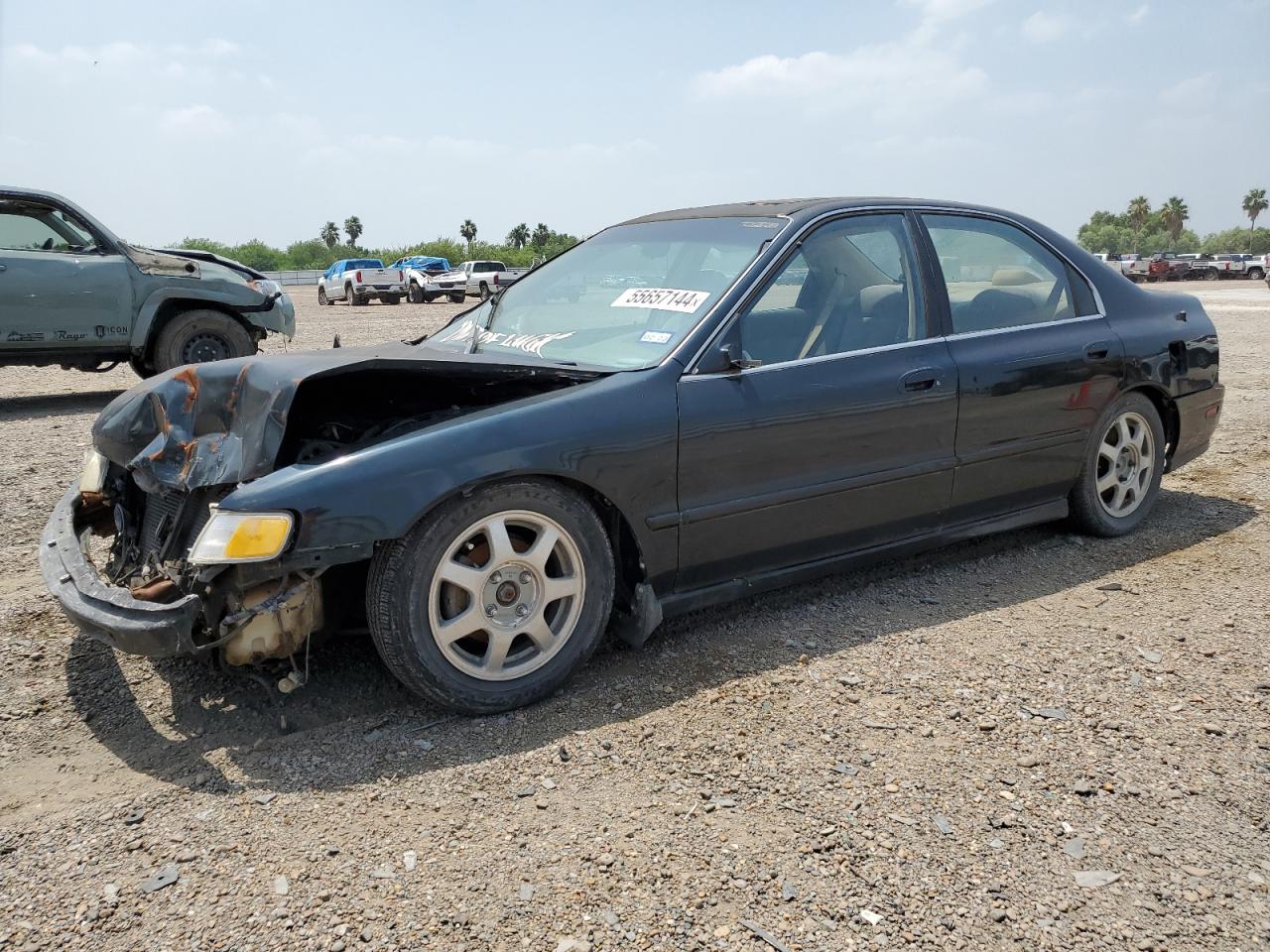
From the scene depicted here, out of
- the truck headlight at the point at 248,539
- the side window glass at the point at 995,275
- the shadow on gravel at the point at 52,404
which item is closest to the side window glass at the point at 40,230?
the shadow on gravel at the point at 52,404

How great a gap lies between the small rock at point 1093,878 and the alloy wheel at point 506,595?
5.06 feet

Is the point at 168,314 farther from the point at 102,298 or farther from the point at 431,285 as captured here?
the point at 431,285

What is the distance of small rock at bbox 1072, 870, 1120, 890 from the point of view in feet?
7.28

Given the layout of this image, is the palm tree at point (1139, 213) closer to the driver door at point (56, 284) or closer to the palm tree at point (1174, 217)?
the palm tree at point (1174, 217)

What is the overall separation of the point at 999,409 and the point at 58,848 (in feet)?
11.4

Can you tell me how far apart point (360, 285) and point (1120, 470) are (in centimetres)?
3032

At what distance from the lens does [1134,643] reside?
3.49 meters

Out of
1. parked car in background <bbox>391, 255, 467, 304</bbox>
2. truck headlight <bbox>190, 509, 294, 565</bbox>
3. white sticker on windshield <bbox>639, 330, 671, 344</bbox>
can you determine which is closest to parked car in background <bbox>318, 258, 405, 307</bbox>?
parked car in background <bbox>391, 255, 467, 304</bbox>

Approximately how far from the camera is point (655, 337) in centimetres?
350

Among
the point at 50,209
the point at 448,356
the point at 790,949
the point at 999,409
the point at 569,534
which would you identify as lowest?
the point at 790,949

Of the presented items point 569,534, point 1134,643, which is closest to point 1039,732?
point 1134,643

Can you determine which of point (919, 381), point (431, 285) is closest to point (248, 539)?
point (919, 381)

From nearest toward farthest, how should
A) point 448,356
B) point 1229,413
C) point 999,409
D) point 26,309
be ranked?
point 448,356, point 999,409, point 1229,413, point 26,309

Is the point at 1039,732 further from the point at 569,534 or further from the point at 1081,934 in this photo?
the point at 569,534
